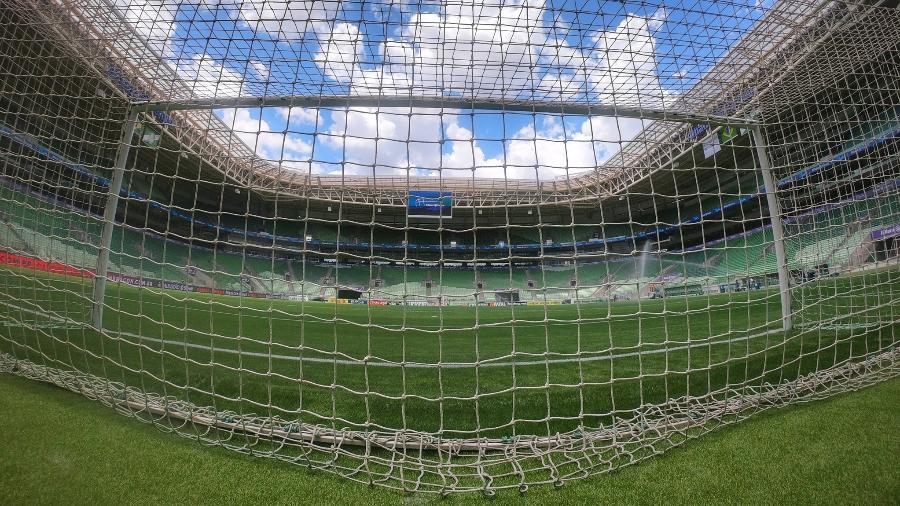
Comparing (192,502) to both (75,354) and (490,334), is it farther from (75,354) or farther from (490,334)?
(490,334)

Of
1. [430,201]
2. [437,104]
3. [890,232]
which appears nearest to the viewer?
[437,104]

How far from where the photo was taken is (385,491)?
144cm

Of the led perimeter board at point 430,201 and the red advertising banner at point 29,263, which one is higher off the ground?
the led perimeter board at point 430,201

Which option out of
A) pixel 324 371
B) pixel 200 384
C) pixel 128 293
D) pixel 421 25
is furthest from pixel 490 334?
pixel 128 293

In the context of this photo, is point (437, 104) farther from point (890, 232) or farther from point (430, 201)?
point (890, 232)

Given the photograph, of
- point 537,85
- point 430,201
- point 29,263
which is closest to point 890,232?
point 537,85

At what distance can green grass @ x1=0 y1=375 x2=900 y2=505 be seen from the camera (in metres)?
1.30

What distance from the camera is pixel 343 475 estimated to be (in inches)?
60.1

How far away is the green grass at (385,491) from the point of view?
130 cm

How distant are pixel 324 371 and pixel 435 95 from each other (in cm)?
251

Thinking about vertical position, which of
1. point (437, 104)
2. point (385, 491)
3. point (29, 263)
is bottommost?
point (385, 491)

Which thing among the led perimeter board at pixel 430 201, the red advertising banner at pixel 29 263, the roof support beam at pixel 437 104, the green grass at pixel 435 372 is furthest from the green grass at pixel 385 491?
the roof support beam at pixel 437 104

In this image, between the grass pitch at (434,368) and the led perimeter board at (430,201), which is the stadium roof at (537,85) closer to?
the led perimeter board at (430,201)

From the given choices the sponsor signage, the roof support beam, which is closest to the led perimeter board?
the roof support beam
